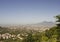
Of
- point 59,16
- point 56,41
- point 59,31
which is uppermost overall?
point 59,16

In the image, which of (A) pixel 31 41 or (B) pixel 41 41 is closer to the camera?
(B) pixel 41 41

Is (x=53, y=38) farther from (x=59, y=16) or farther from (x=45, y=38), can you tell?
(x=59, y=16)

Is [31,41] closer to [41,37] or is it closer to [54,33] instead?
[41,37]

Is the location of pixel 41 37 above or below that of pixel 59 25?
below

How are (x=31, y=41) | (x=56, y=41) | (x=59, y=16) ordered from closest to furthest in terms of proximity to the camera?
1. (x=56, y=41)
2. (x=59, y=16)
3. (x=31, y=41)

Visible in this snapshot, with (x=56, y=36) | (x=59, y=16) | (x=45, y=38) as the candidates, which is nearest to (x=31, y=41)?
(x=45, y=38)

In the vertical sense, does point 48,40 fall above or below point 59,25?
below

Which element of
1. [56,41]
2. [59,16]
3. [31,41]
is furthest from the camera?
[31,41]

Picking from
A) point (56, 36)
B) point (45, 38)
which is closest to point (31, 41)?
point (45, 38)

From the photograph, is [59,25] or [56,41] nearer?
[56,41]
